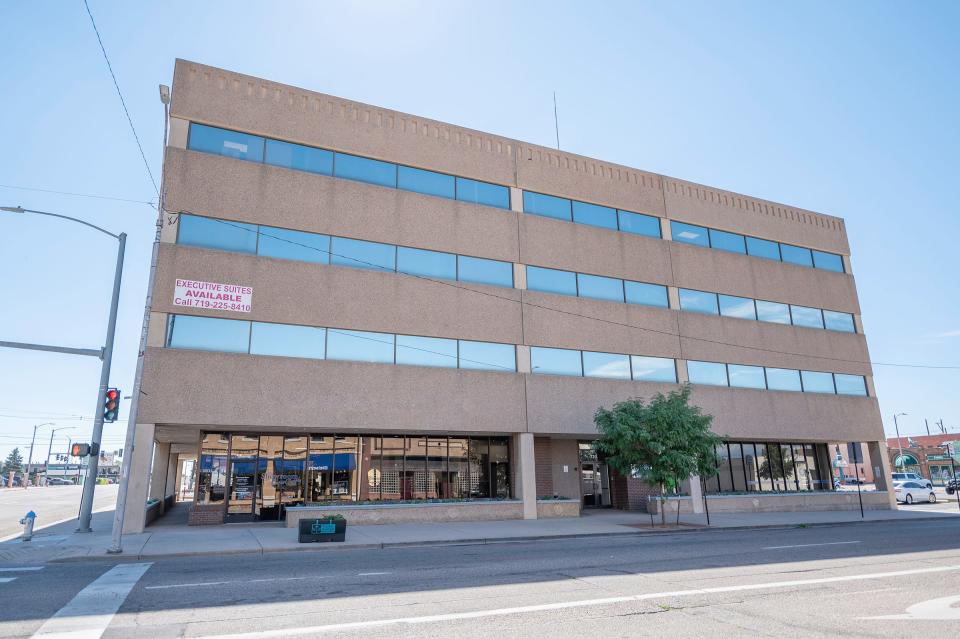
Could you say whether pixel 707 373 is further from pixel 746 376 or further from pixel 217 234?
pixel 217 234

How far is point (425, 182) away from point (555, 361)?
30.9 feet

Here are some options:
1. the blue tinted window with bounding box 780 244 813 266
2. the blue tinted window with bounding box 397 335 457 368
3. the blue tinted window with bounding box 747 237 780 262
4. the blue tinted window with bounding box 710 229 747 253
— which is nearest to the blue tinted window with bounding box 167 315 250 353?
the blue tinted window with bounding box 397 335 457 368

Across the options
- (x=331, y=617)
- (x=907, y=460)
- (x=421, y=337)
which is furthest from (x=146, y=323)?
(x=907, y=460)

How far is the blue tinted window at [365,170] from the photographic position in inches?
949

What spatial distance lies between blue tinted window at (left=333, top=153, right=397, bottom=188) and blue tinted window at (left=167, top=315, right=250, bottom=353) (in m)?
7.27

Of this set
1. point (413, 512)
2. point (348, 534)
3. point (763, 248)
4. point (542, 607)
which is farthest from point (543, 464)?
point (542, 607)

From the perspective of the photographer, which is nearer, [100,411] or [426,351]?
[100,411]

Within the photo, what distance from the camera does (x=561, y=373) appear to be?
2611 centimetres

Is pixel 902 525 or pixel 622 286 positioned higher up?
pixel 622 286

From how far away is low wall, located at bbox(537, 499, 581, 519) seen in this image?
2461 centimetres

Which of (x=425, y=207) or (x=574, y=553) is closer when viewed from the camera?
(x=574, y=553)

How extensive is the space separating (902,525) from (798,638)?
20.3 metres

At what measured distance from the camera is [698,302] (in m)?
30.4

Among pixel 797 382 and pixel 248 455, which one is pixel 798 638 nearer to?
pixel 248 455
